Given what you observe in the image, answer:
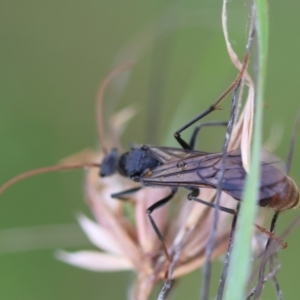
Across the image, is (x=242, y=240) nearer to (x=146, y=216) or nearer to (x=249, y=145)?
(x=249, y=145)

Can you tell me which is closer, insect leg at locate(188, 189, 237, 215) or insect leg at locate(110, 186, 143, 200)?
insect leg at locate(188, 189, 237, 215)

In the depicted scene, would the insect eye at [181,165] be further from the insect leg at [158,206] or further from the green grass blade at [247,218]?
the green grass blade at [247,218]

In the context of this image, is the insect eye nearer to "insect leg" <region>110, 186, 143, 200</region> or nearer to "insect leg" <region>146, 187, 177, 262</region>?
"insect leg" <region>146, 187, 177, 262</region>

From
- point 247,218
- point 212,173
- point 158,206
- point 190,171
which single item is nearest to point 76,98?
point 158,206

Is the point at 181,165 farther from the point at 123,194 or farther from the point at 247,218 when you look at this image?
the point at 247,218

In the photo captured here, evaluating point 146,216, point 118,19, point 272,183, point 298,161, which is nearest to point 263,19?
point 272,183

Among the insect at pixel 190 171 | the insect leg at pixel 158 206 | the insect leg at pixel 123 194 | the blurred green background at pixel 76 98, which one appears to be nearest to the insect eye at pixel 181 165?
the insect at pixel 190 171

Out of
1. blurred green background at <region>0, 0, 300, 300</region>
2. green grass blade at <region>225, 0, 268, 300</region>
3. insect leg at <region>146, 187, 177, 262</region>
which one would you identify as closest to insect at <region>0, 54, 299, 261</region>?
insect leg at <region>146, 187, 177, 262</region>

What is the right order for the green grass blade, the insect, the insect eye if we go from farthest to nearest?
the insect eye
the insect
the green grass blade
